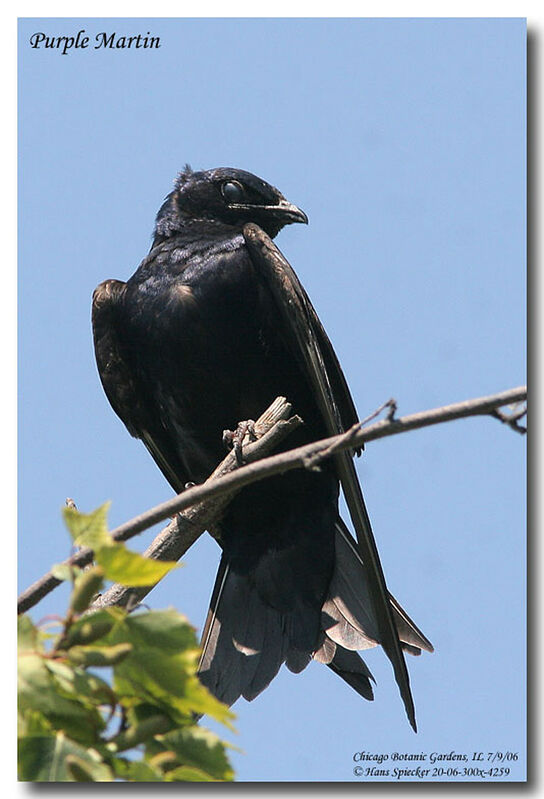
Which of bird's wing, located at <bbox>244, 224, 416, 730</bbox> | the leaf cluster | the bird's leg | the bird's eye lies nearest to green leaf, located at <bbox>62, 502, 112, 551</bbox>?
the leaf cluster

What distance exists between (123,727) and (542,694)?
1.59 metres

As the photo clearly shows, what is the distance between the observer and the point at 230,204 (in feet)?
15.5

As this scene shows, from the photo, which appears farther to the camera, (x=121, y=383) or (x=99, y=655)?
(x=121, y=383)

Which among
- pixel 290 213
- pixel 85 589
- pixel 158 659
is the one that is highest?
pixel 290 213

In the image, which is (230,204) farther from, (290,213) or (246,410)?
(246,410)

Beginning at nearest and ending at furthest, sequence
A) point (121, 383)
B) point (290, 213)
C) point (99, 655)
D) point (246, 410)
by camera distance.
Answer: point (99, 655)
point (246, 410)
point (121, 383)
point (290, 213)

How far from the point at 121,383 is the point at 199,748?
8.81 feet

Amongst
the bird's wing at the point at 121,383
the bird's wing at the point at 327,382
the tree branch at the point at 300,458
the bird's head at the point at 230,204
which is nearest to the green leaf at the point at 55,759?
the tree branch at the point at 300,458

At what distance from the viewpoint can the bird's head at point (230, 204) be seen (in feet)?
15.4

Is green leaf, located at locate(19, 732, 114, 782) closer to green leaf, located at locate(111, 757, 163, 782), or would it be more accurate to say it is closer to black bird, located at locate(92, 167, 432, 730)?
green leaf, located at locate(111, 757, 163, 782)

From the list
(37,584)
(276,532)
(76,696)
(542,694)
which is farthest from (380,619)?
(76,696)

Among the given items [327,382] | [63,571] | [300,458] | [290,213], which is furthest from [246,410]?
[63,571]

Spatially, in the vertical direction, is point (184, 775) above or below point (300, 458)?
below

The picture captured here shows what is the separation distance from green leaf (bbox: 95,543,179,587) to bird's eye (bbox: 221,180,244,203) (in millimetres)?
3042
